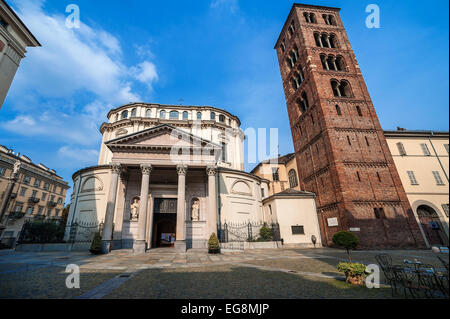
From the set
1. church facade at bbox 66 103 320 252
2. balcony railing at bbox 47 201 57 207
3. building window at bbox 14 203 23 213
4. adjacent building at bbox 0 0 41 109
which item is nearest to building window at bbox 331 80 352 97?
church facade at bbox 66 103 320 252

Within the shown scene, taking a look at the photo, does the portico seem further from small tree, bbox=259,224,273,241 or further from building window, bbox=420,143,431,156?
building window, bbox=420,143,431,156

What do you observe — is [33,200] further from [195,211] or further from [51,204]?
[195,211]

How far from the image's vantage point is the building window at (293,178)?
2980 centimetres

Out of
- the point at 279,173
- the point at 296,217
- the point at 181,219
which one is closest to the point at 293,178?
the point at 279,173

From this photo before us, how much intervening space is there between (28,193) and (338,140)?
52543 mm

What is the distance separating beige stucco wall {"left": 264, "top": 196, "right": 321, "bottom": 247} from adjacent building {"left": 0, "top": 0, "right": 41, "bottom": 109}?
2299cm

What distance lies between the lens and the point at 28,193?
37.0m

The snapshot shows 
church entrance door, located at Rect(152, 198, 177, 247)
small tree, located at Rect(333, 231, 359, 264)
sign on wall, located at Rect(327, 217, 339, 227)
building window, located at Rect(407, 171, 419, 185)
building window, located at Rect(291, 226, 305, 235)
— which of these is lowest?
small tree, located at Rect(333, 231, 359, 264)

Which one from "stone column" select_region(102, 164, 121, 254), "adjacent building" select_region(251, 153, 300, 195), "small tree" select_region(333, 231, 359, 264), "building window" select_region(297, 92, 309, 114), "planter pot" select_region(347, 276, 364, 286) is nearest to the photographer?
"planter pot" select_region(347, 276, 364, 286)

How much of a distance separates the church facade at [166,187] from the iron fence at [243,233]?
2.47 feet

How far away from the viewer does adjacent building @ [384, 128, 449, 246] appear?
63.7 ft
